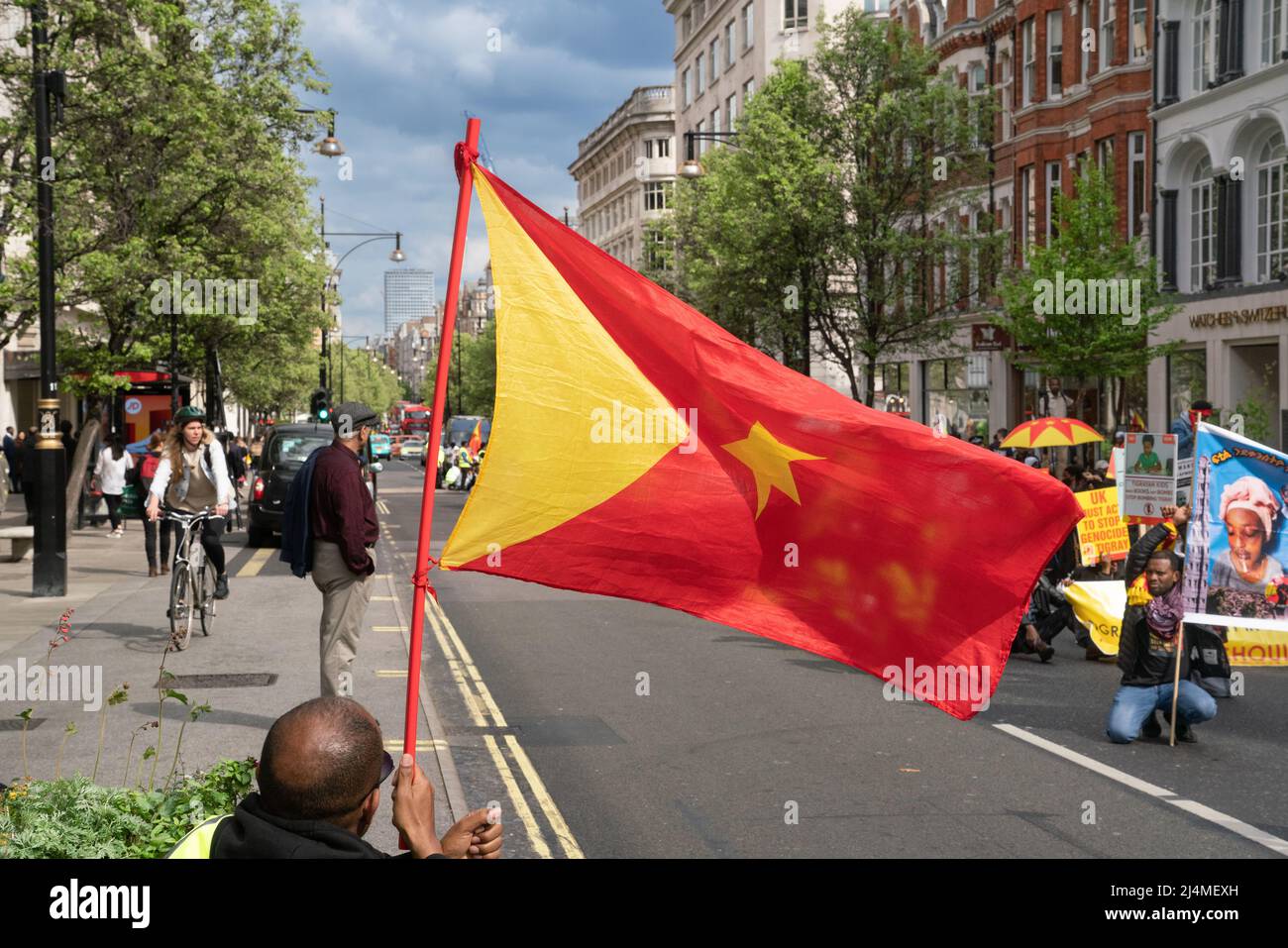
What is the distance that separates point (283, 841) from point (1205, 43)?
108 feet

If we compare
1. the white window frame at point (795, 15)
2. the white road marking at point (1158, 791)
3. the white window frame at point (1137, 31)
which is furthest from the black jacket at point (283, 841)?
the white window frame at point (795, 15)

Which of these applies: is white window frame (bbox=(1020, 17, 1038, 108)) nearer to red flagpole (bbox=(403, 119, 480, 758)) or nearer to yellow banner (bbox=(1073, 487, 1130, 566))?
yellow banner (bbox=(1073, 487, 1130, 566))

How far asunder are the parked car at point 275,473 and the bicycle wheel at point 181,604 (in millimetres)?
11497

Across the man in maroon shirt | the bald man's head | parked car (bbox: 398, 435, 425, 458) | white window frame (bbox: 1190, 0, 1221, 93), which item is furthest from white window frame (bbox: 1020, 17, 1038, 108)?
parked car (bbox: 398, 435, 425, 458)

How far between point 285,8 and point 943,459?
85.0 ft

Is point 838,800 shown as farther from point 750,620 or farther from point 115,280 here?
point 115,280

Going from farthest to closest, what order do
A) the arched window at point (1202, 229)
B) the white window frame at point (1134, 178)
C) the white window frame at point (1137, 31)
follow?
the white window frame at point (1134, 178) < the white window frame at point (1137, 31) < the arched window at point (1202, 229)

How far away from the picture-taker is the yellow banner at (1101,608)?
13.2 metres

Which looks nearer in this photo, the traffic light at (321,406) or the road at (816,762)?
the road at (816,762)

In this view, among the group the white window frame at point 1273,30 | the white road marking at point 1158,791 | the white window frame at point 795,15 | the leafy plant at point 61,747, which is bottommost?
the white road marking at point 1158,791

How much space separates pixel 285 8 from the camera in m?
27.7

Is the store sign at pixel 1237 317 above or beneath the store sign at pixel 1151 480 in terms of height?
above


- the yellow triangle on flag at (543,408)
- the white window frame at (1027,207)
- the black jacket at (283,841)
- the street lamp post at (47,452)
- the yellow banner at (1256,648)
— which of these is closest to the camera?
the black jacket at (283,841)

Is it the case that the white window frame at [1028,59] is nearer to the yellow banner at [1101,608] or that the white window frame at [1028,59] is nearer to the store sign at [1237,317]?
the store sign at [1237,317]
